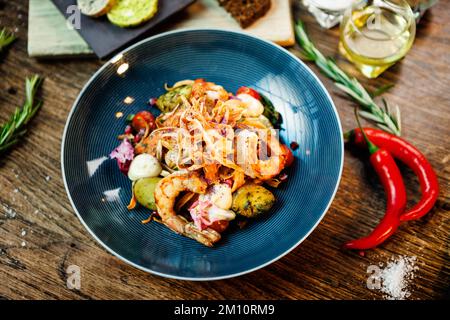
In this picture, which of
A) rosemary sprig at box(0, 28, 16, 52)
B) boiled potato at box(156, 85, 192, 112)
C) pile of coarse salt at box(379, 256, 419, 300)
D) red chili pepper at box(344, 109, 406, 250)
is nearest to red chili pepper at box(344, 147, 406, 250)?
red chili pepper at box(344, 109, 406, 250)

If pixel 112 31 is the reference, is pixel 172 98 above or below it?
below

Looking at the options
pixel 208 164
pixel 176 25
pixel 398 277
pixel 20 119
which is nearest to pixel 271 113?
pixel 208 164

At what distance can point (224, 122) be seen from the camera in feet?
7.47

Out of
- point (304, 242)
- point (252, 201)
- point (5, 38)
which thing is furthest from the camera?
point (5, 38)

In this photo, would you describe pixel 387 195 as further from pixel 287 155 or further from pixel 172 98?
pixel 172 98

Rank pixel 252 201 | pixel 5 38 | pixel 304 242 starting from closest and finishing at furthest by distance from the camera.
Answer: pixel 252 201, pixel 304 242, pixel 5 38

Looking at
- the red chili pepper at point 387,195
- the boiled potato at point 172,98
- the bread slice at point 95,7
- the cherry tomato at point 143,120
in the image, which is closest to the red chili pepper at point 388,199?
the red chili pepper at point 387,195

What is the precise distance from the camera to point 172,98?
2.49 meters

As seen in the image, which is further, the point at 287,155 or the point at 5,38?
the point at 5,38

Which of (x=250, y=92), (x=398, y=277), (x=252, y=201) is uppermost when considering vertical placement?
(x=250, y=92)

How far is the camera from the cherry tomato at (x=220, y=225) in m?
2.20

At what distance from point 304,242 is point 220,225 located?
0.49 meters

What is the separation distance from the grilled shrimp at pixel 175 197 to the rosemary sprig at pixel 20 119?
1.02 metres
